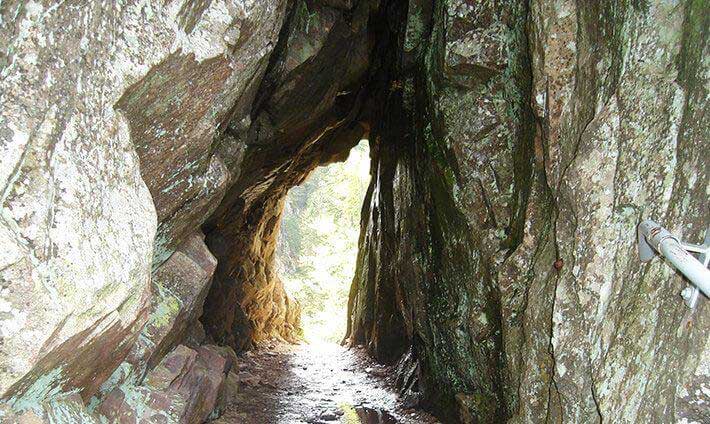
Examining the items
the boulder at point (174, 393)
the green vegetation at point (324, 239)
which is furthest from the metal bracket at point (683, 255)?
the green vegetation at point (324, 239)

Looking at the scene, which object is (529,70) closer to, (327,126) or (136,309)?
(136,309)

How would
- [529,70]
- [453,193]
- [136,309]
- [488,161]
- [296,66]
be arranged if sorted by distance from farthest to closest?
[296,66] < [453,193] < [488,161] < [529,70] < [136,309]

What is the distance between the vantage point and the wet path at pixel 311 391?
9336 mm

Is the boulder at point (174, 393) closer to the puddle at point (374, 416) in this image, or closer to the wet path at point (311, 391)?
the wet path at point (311, 391)

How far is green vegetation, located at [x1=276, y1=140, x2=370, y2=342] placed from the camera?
33594 mm

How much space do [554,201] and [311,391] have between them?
785 centimetres

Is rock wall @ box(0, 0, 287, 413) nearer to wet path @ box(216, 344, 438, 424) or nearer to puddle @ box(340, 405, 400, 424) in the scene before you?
wet path @ box(216, 344, 438, 424)

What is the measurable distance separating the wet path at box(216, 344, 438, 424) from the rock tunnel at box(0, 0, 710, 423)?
0.55 metres

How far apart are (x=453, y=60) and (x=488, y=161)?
150cm

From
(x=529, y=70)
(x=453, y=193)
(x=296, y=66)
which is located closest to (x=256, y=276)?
(x=296, y=66)

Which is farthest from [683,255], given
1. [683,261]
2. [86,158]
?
[86,158]

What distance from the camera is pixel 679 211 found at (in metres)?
3.72

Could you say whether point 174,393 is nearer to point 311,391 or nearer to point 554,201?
point 554,201

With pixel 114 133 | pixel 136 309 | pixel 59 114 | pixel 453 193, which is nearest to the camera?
pixel 59 114
